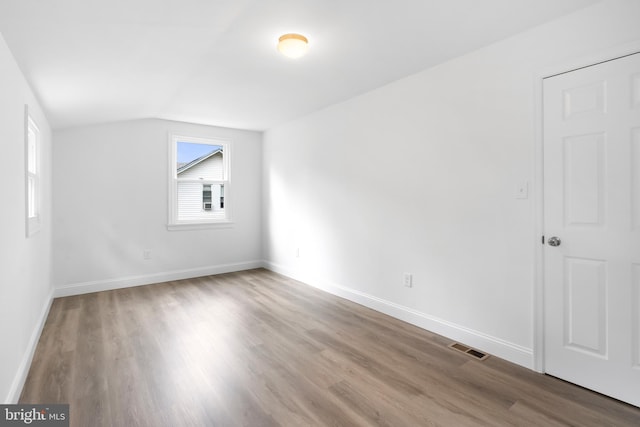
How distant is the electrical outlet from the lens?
10.5ft

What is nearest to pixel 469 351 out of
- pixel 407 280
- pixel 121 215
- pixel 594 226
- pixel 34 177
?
pixel 407 280

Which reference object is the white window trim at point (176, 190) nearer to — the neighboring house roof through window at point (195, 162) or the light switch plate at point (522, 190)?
the neighboring house roof through window at point (195, 162)

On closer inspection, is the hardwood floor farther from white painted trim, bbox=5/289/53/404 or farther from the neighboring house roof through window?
the neighboring house roof through window

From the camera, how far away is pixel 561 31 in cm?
215

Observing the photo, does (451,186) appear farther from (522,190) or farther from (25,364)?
(25,364)

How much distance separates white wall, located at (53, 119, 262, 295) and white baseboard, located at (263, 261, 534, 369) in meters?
2.22

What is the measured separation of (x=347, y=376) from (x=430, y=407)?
1.87 ft

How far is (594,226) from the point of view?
2064 mm

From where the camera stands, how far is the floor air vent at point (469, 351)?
2.51 meters

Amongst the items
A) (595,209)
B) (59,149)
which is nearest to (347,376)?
(595,209)

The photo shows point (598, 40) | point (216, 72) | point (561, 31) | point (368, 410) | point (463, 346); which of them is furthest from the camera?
point (216, 72)

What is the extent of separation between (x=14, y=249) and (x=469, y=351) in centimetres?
330

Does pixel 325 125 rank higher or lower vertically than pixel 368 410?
higher

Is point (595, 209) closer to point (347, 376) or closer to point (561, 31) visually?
point (561, 31)
